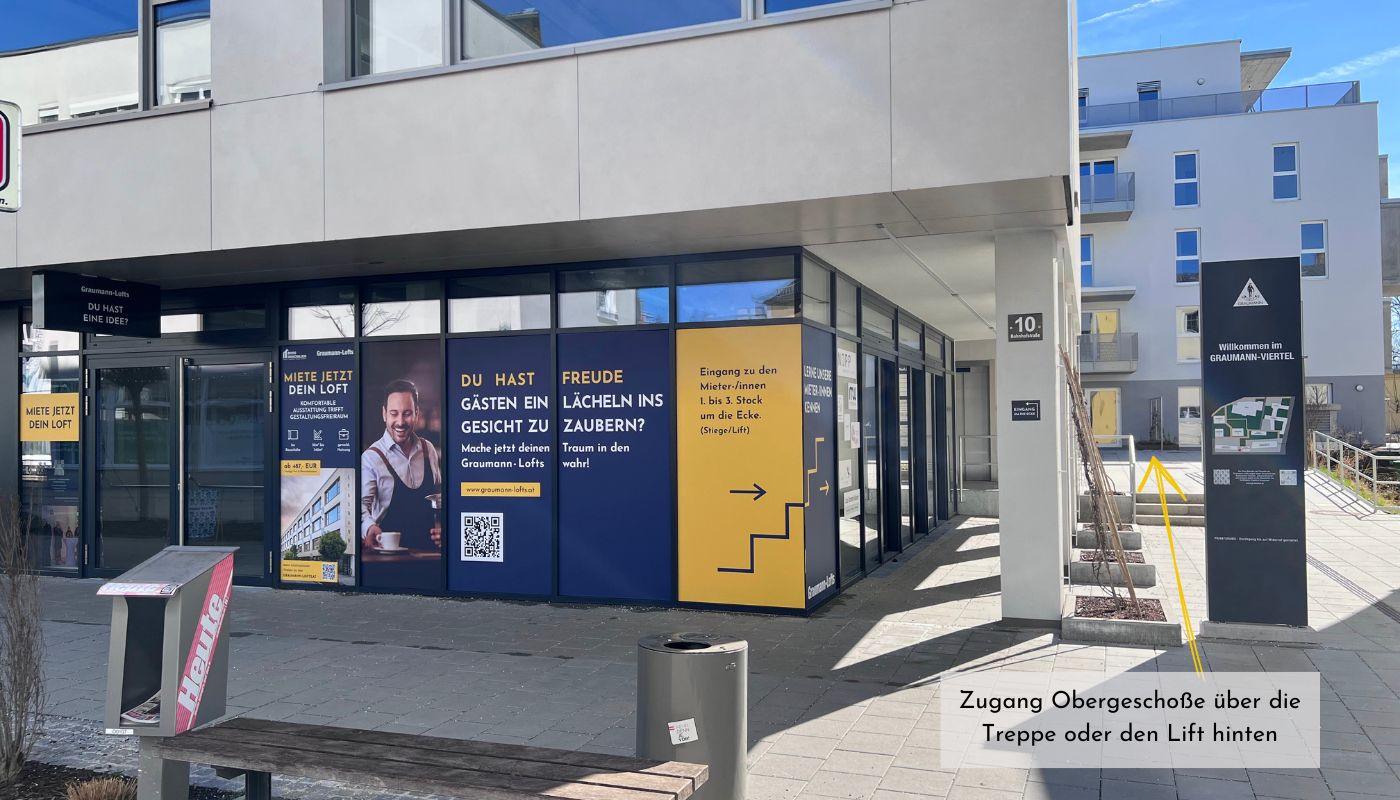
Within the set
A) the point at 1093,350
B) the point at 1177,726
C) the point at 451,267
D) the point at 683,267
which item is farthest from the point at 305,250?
the point at 1093,350

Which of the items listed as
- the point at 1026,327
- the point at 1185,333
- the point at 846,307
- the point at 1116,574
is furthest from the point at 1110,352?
the point at 1026,327

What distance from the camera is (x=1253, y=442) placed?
24.3 ft

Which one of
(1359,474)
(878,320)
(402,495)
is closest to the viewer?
(402,495)

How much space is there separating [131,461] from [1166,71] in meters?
39.9

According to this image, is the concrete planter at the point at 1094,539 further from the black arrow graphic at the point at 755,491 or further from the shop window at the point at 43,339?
the shop window at the point at 43,339

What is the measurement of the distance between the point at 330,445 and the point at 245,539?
146 cm

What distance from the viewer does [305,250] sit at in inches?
339

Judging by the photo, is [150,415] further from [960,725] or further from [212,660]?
[960,725]

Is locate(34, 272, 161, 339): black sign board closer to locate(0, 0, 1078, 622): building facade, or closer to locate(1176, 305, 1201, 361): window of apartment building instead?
locate(0, 0, 1078, 622): building facade

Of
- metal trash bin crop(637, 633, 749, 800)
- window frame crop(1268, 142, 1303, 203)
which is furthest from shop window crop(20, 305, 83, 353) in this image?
window frame crop(1268, 142, 1303, 203)

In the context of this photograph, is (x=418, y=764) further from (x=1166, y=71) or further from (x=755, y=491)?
(x=1166, y=71)

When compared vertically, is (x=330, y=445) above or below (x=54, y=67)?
below

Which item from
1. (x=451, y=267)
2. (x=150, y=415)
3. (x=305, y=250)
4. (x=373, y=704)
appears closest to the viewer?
(x=373, y=704)

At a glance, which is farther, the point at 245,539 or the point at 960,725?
the point at 245,539
